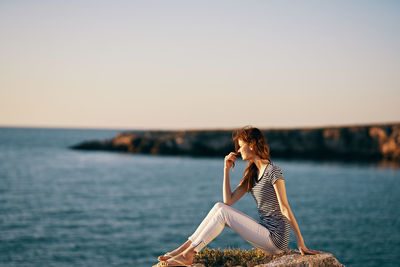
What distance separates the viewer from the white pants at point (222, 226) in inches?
210

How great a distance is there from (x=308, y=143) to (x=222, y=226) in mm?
62457

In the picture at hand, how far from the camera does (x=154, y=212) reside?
2631cm

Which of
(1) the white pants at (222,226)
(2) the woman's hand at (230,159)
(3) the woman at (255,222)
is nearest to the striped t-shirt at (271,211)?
(3) the woman at (255,222)

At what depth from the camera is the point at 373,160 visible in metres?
57.6

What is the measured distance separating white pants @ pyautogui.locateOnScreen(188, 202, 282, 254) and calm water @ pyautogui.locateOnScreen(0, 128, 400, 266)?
1217 centimetres

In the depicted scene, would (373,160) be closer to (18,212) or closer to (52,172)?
(52,172)

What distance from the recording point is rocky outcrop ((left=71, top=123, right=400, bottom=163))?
60.9 metres

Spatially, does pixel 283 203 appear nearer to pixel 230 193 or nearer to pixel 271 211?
pixel 271 211

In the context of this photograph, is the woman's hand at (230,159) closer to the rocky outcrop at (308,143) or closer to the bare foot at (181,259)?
the bare foot at (181,259)

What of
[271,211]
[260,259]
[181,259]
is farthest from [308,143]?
[181,259]

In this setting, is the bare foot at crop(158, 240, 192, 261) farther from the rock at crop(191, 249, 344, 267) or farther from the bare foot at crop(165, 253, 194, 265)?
the rock at crop(191, 249, 344, 267)

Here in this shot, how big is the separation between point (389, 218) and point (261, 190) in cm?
2348

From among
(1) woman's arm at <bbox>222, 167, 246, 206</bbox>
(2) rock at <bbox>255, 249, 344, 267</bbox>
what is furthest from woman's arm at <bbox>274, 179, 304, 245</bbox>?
(1) woman's arm at <bbox>222, 167, 246, 206</bbox>

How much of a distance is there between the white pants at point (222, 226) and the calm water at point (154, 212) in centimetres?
1217
